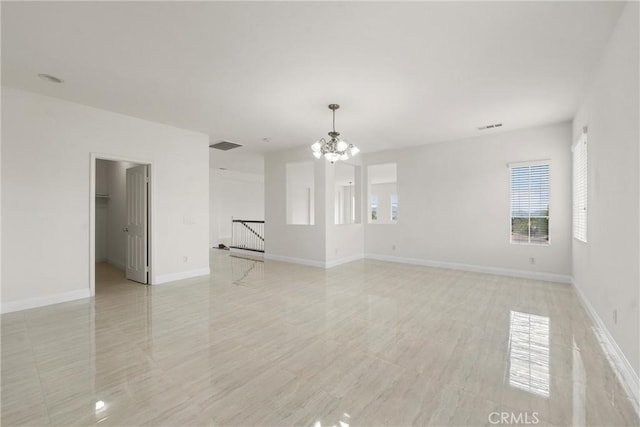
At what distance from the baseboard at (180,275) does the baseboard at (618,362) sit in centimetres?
603

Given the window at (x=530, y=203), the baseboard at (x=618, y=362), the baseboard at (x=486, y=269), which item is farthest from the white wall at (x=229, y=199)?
the baseboard at (x=618, y=362)

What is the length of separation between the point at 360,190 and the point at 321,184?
157 cm

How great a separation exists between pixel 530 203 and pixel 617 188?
3361mm

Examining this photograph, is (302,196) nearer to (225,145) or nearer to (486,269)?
(225,145)

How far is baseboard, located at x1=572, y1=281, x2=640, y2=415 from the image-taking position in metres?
2.04

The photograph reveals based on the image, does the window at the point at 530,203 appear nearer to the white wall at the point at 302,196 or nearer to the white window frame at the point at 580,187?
the white window frame at the point at 580,187

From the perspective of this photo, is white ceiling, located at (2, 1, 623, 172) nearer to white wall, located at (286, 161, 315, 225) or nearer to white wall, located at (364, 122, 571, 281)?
white wall, located at (364, 122, 571, 281)

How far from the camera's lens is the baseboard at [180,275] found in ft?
17.0

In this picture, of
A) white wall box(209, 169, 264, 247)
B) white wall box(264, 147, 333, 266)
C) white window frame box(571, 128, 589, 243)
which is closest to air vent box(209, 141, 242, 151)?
white wall box(264, 147, 333, 266)

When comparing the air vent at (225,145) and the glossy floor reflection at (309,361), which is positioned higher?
the air vent at (225,145)

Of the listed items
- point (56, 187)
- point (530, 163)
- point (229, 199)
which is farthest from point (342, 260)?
point (229, 199)

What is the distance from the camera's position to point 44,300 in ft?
12.9

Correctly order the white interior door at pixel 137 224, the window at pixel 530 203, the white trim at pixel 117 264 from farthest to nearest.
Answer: the white trim at pixel 117 264, the window at pixel 530 203, the white interior door at pixel 137 224

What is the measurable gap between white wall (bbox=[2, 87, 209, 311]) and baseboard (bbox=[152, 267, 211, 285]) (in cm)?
2
